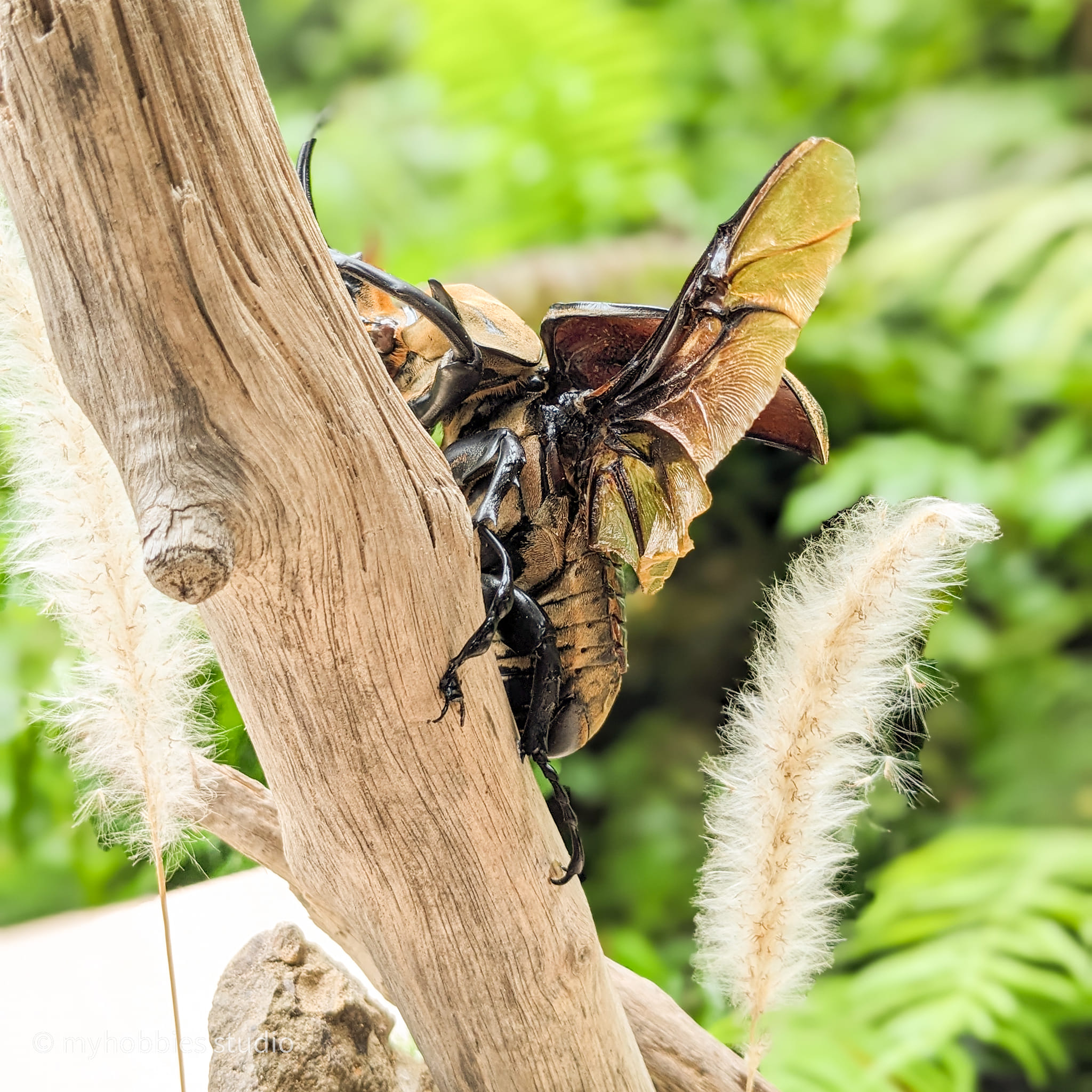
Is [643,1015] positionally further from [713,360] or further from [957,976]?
[957,976]

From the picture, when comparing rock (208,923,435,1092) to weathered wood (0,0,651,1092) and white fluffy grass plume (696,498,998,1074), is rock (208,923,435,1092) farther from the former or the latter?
white fluffy grass plume (696,498,998,1074)

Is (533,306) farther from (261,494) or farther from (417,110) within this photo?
(261,494)

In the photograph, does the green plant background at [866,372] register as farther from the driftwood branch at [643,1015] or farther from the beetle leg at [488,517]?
the beetle leg at [488,517]

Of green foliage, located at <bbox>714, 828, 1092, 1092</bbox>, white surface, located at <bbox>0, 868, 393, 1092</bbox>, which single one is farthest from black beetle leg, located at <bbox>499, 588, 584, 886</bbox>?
green foliage, located at <bbox>714, 828, 1092, 1092</bbox>

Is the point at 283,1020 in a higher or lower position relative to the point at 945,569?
lower

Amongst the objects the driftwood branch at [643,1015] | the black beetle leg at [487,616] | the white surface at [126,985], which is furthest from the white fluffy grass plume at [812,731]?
the white surface at [126,985]

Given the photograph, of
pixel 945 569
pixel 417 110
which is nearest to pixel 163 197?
pixel 945 569
